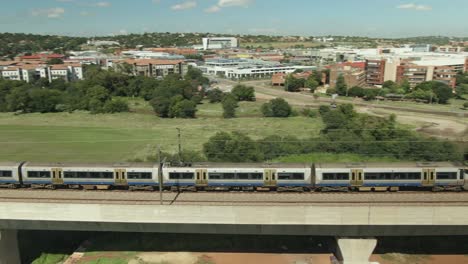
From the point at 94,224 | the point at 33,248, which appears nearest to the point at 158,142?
the point at 33,248

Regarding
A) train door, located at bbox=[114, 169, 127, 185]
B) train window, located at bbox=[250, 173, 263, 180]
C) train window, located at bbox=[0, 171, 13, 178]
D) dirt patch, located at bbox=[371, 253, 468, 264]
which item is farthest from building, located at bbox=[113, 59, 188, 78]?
dirt patch, located at bbox=[371, 253, 468, 264]

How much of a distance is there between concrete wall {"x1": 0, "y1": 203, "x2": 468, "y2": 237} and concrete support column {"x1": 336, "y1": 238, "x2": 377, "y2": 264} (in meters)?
0.43

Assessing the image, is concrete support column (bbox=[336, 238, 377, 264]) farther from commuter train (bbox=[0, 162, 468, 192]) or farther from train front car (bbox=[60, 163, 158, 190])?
train front car (bbox=[60, 163, 158, 190])

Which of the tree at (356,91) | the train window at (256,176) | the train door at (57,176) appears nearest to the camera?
the train window at (256,176)

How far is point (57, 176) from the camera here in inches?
997

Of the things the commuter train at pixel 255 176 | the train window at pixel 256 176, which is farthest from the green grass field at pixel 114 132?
the train window at pixel 256 176

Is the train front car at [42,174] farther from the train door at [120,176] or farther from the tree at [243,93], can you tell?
the tree at [243,93]

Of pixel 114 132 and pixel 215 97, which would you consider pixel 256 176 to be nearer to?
pixel 114 132

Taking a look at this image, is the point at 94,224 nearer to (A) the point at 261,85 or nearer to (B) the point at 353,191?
(B) the point at 353,191

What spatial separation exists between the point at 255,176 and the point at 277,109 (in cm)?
4517

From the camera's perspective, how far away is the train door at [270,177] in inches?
955

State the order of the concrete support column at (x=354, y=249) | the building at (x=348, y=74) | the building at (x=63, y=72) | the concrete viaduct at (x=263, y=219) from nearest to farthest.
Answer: the concrete viaduct at (x=263, y=219), the concrete support column at (x=354, y=249), the building at (x=348, y=74), the building at (x=63, y=72)

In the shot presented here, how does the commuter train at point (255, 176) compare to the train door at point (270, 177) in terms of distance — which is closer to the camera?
the commuter train at point (255, 176)

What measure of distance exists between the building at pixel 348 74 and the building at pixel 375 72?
15.4ft
